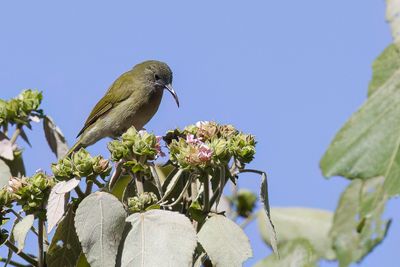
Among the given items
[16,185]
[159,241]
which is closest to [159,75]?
[16,185]

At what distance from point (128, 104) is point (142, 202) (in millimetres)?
4551

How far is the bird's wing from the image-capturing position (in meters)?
6.85

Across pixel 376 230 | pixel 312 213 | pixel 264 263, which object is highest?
pixel 376 230

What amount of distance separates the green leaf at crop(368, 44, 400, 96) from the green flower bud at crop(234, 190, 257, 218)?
323 cm

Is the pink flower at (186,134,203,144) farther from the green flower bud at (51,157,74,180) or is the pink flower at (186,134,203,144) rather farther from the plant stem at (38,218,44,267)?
the plant stem at (38,218,44,267)

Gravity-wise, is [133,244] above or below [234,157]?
below

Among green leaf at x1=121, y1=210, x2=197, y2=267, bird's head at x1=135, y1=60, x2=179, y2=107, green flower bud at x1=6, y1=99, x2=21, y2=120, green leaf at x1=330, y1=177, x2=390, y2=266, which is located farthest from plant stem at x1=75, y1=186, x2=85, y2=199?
bird's head at x1=135, y1=60, x2=179, y2=107

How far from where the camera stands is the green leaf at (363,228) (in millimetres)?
1032

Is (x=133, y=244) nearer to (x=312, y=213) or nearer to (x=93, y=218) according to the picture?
(x=93, y=218)

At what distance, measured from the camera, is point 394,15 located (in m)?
1.18

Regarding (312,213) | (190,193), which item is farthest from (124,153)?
(312,213)

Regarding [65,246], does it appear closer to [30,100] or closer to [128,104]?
[30,100]

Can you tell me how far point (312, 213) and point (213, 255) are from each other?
61 cm

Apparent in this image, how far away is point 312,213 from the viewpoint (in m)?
2.72
